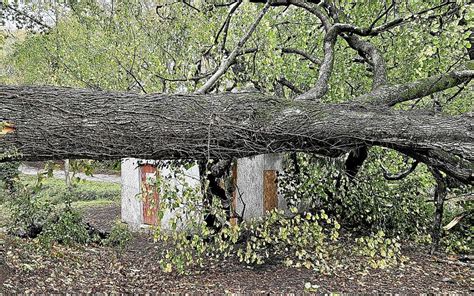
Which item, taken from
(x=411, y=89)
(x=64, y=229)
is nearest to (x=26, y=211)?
(x=64, y=229)

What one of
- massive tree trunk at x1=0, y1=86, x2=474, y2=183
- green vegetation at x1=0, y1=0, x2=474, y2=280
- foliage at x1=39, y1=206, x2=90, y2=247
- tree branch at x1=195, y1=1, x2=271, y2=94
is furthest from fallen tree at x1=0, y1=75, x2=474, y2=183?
foliage at x1=39, y1=206, x2=90, y2=247

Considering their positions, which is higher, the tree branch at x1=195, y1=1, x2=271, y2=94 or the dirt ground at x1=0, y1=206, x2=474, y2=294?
the tree branch at x1=195, y1=1, x2=271, y2=94

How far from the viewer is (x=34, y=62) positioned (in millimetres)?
14188

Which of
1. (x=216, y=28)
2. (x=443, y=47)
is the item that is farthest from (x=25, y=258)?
(x=443, y=47)

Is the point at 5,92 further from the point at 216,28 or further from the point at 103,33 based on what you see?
the point at 103,33

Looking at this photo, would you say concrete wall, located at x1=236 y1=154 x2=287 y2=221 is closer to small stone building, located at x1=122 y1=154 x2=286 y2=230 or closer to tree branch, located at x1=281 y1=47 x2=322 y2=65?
small stone building, located at x1=122 y1=154 x2=286 y2=230

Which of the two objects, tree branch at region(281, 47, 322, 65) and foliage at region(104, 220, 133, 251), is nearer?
tree branch at region(281, 47, 322, 65)

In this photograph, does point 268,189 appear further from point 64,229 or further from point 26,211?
point 26,211

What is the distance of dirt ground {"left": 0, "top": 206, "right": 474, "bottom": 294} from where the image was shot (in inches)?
235

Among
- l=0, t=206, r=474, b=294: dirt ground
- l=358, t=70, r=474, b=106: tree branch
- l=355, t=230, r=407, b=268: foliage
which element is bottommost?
l=0, t=206, r=474, b=294: dirt ground

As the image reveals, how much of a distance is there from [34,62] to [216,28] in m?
10.1

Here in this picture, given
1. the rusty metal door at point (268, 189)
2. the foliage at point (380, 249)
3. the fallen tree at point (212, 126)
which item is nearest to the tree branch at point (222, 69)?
the fallen tree at point (212, 126)

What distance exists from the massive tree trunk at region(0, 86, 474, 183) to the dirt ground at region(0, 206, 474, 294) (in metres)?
3.52

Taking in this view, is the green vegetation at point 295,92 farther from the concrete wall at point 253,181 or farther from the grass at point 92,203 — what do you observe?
the grass at point 92,203
